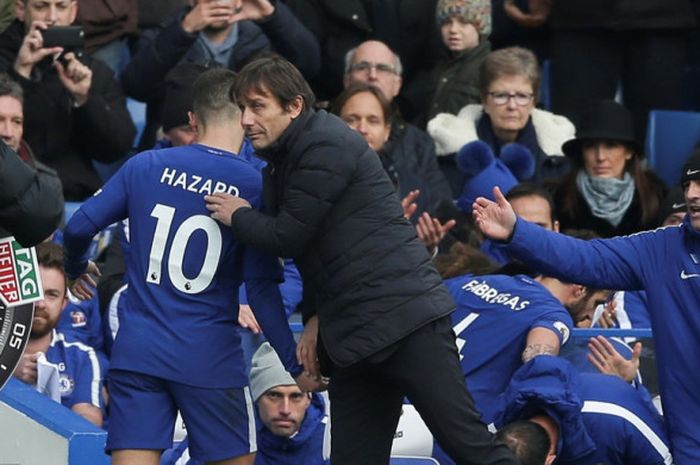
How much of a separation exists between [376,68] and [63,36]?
70.4 inches

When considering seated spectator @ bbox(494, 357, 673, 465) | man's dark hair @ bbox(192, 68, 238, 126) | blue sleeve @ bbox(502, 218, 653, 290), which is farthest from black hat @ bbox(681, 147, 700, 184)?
man's dark hair @ bbox(192, 68, 238, 126)

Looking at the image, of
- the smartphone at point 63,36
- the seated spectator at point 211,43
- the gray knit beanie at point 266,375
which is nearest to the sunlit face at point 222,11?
the seated spectator at point 211,43

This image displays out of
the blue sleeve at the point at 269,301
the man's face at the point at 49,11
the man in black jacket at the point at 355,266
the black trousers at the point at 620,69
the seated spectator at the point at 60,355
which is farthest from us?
the black trousers at the point at 620,69

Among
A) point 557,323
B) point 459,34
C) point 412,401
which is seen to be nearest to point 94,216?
point 412,401

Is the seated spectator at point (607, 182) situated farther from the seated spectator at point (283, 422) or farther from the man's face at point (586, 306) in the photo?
the seated spectator at point (283, 422)

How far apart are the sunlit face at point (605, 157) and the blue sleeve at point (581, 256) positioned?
9.59 feet

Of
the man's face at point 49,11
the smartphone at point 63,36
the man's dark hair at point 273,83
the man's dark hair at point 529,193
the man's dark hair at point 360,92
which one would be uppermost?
the man's dark hair at point 273,83

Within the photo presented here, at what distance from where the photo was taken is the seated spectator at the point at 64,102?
31.2ft

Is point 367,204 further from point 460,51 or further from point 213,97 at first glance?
point 460,51

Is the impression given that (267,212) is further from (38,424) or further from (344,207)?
(38,424)

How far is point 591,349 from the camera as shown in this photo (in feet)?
25.2

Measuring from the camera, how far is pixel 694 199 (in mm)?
6648

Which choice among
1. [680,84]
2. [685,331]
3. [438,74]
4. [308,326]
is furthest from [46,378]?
[680,84]

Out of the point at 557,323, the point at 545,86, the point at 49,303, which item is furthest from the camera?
the point at 545,86
